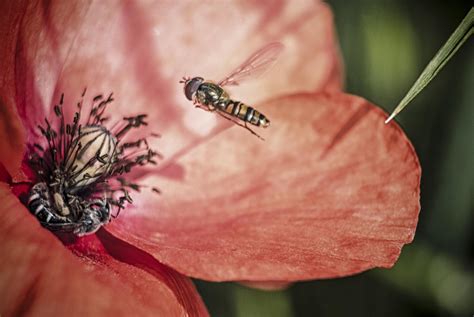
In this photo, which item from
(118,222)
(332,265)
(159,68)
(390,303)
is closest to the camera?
(332,265)

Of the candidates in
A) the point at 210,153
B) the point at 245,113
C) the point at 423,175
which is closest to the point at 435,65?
the point at 245,113

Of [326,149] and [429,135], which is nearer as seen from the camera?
[326,149]

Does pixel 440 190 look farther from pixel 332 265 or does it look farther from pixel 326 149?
pixel 332 265

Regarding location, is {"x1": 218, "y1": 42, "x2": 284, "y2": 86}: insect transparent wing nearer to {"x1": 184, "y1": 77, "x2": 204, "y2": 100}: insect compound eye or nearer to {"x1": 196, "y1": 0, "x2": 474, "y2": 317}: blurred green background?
{"x1": 184, "y1": 77, "x2": 204, "y2": 100}: insect compound eye

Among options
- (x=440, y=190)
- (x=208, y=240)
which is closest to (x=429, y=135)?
(x=440, y=190)

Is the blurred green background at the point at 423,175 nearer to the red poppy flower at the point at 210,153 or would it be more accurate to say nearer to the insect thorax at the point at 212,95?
the red poppy flower at the point at 210,153
